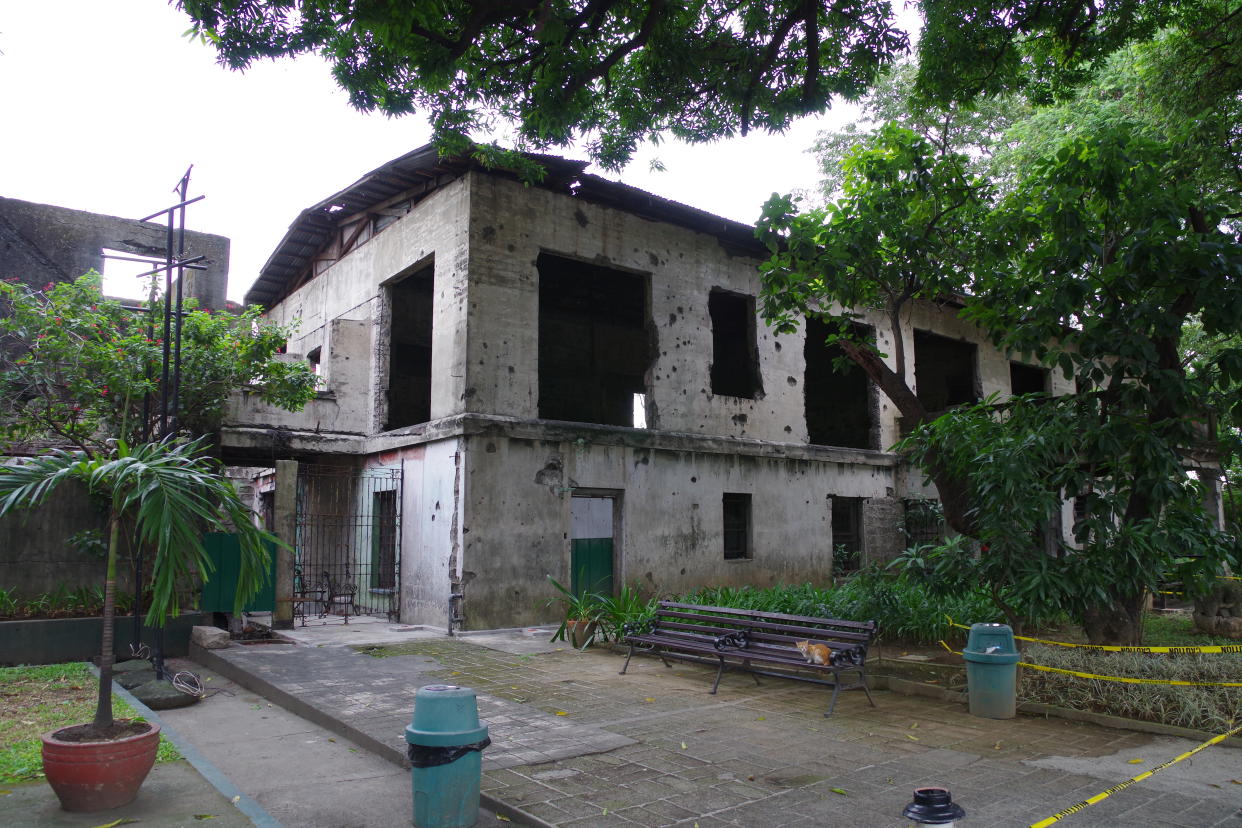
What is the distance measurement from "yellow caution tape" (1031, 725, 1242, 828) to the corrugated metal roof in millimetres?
10680

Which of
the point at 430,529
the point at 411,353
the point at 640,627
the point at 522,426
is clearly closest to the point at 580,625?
the point at 640,627

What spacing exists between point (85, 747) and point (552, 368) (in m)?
16.6

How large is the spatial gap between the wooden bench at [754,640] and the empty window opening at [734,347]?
7.38 meters

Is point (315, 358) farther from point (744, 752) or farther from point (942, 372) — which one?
point (942, 372)

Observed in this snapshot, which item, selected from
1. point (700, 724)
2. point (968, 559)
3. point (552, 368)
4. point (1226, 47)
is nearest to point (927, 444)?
point (968, 559)

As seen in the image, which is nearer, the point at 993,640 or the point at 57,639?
the point at 993,640

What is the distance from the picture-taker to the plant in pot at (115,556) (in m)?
4.50

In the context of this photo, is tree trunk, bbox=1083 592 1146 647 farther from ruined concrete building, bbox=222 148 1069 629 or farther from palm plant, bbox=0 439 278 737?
palm plant, bbox=0 439 278 737

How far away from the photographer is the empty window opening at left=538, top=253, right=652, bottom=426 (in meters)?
20.4

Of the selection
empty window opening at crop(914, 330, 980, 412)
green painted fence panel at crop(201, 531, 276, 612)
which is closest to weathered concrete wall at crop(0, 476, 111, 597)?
green painted fence panel at crop(201, 531, 276, 612)

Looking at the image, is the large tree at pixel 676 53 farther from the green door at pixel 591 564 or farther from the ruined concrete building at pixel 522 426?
the green door at pixel 591 564

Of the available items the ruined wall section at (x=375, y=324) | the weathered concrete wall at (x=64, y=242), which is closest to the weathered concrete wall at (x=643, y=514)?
the ruined wall section at (x=375, y=324)

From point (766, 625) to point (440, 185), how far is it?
931 cm

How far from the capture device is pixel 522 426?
41.0 feet
